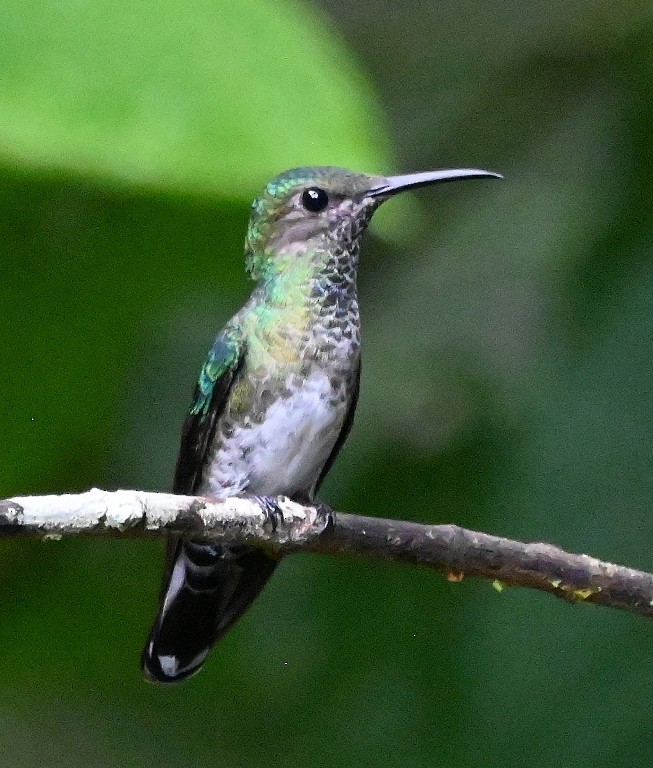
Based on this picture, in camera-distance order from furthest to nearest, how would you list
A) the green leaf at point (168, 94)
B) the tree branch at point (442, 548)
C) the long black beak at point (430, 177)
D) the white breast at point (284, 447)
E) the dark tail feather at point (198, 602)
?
the dark tail feather at point (198, 602) < the white breast at point (284, 447) < the long black beak at point (430, 177) < the tree branch at point (442, 548) < the green leaf at point (168, 94)

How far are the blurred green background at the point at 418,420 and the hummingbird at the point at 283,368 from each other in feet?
0.41

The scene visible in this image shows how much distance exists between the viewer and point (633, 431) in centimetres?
205

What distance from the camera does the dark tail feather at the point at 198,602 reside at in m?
2.11

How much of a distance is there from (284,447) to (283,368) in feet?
0.47

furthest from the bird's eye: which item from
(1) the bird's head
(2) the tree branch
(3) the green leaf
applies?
(3) the green leaf

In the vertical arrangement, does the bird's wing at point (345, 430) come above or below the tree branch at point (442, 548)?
above

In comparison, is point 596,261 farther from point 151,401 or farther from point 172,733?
point 172,733

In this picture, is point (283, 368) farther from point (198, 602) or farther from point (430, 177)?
point (198, 602)

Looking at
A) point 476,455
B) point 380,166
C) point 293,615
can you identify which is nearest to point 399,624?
point 293,615

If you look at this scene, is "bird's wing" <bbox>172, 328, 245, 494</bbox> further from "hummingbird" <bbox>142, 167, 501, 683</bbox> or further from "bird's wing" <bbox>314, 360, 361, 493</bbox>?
"bird's wing" <bbox>314, 360, 361, 493</bbox>

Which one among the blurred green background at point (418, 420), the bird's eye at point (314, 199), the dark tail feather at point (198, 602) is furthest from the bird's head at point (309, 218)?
the dark tail feather at point (198, 602)

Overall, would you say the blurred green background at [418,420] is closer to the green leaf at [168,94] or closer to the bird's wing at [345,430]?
the bird's wing at [345,430]

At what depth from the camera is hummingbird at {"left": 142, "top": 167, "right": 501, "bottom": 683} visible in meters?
1.93

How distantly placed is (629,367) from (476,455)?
31cm
